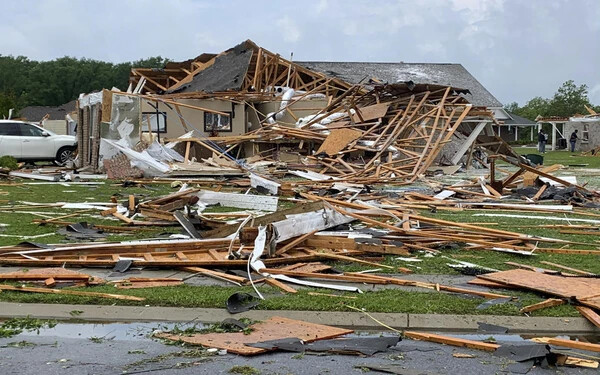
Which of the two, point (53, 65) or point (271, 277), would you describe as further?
point (53, 65)

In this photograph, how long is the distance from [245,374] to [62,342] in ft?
5.40

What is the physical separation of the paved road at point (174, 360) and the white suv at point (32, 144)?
24333mm

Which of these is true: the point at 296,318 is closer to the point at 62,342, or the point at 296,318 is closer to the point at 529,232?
the point at 62,342

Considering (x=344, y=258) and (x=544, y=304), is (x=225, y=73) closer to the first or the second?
(x=344, y=258)

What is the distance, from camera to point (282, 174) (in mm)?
22094

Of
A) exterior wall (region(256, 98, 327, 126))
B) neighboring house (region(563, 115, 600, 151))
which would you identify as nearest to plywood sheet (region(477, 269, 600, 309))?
exterior wall (region(256, 98, 327, 126))

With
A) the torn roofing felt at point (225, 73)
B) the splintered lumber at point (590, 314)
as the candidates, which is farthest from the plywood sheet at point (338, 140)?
the splintered lumber at point (590, 314)

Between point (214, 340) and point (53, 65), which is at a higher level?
point (53, 65)

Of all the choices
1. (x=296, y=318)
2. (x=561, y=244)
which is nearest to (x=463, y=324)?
Answer: (x=296, y=318)

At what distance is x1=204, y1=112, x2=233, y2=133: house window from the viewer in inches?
1218

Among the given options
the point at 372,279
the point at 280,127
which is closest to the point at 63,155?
the point at 280,127

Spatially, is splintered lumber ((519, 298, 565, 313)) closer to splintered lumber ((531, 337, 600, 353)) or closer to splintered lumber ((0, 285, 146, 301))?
splintered lumber ((531, 337, 600, 353))

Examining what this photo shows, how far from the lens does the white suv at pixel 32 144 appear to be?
28.1 meters

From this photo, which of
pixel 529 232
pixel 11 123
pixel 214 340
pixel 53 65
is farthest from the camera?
pixel 53 65
